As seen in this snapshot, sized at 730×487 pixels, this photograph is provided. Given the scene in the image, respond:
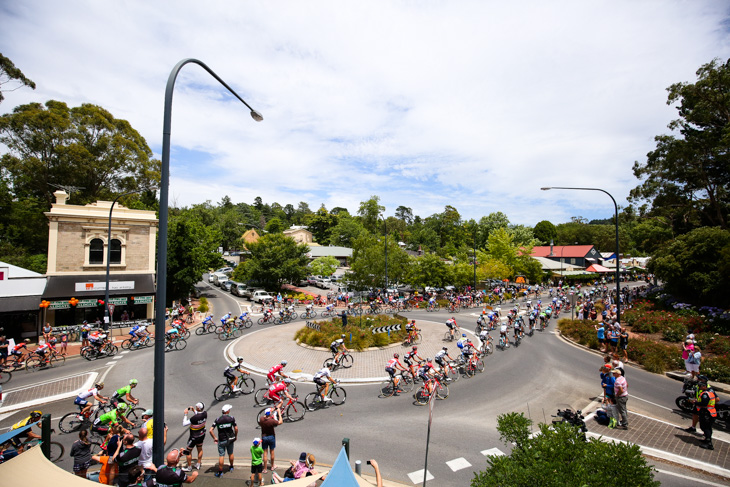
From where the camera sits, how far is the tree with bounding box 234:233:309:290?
135ft

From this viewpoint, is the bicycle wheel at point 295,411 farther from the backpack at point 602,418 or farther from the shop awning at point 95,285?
the shop awning at point 95,285

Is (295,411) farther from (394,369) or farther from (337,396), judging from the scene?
(394,369)

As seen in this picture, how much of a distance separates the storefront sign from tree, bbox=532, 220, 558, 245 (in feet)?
328

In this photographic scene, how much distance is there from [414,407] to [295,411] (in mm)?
3885

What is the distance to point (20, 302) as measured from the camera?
66.0 feet

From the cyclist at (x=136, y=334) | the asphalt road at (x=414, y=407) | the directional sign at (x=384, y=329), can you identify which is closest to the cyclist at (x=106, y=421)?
the asphalt road at (x=414, y=407)

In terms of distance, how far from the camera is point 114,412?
28.8 ft

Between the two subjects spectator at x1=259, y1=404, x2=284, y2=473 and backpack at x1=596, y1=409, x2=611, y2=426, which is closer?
spectator at x1=259, y1=404, x2=284, y2=473

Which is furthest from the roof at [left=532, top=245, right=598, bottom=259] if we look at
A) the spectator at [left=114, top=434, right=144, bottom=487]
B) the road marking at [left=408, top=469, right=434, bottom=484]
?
the spectator at [left=114, top=434, right=144, bottom=487]

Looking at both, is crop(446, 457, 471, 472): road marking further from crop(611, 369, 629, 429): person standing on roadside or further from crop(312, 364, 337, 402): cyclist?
crop(611, 369, 629, 429): person standing on roadside

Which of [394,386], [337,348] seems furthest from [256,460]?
[337,348]

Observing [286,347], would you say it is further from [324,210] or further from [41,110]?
[324,210]

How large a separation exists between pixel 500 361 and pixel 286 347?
1104 centimetres

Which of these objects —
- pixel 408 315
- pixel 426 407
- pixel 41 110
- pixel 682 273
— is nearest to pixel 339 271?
pixel 408 315
